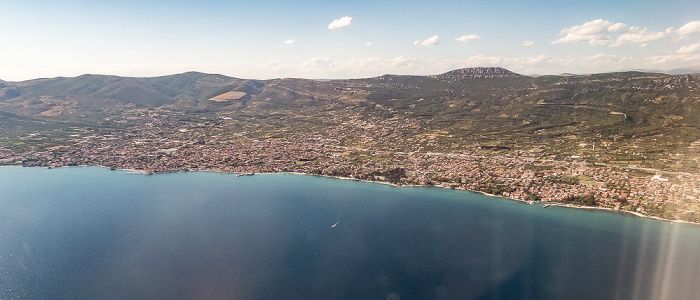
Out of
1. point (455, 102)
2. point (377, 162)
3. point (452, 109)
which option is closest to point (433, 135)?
point (377, 162)

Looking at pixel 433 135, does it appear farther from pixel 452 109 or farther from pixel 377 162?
pixel 452 109

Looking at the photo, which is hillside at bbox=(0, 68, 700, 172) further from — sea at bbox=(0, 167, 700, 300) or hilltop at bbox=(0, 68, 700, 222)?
sea at bbox=(0, 167, 700, 300)

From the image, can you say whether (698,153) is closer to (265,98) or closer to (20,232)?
(20,232)

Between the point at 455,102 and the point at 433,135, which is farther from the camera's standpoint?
A: the point at 455,102

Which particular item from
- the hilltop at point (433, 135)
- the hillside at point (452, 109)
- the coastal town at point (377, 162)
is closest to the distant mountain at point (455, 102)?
the hillside at point (452, 109)

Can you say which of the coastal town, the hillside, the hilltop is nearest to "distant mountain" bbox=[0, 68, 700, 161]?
the hillside

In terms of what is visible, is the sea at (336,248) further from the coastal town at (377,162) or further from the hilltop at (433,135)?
the hilltop at (433,135)
